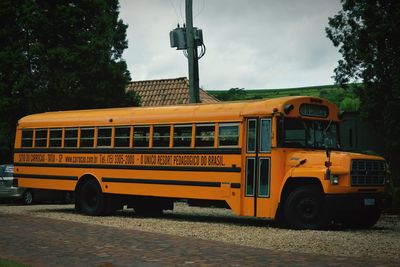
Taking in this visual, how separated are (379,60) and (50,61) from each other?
40.8 ft

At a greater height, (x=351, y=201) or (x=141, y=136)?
(x=141, y=136)

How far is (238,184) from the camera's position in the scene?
15508mm

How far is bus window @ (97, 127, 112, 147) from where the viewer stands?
61.0 feet

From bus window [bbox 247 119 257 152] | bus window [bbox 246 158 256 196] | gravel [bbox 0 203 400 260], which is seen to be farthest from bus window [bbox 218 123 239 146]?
gravel [bbox 0 203 400 260]

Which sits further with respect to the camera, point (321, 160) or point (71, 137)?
point (71, 137)

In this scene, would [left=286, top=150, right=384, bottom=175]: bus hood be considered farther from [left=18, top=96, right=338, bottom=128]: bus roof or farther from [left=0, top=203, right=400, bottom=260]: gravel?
[left=0, top=203, right=400, bottom=260]: gravel

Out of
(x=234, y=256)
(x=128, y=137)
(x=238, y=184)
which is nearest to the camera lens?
(x=234, y=256)

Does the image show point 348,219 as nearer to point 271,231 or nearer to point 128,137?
point 271,231

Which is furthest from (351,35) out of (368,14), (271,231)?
(271,231)

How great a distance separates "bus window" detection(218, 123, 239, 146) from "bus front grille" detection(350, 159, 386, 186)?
2.65 meters

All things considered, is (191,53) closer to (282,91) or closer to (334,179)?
(334,179)

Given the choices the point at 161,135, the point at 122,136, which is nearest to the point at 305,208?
the point at 161,135

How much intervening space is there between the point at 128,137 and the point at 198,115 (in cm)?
240

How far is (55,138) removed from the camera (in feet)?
65.4
